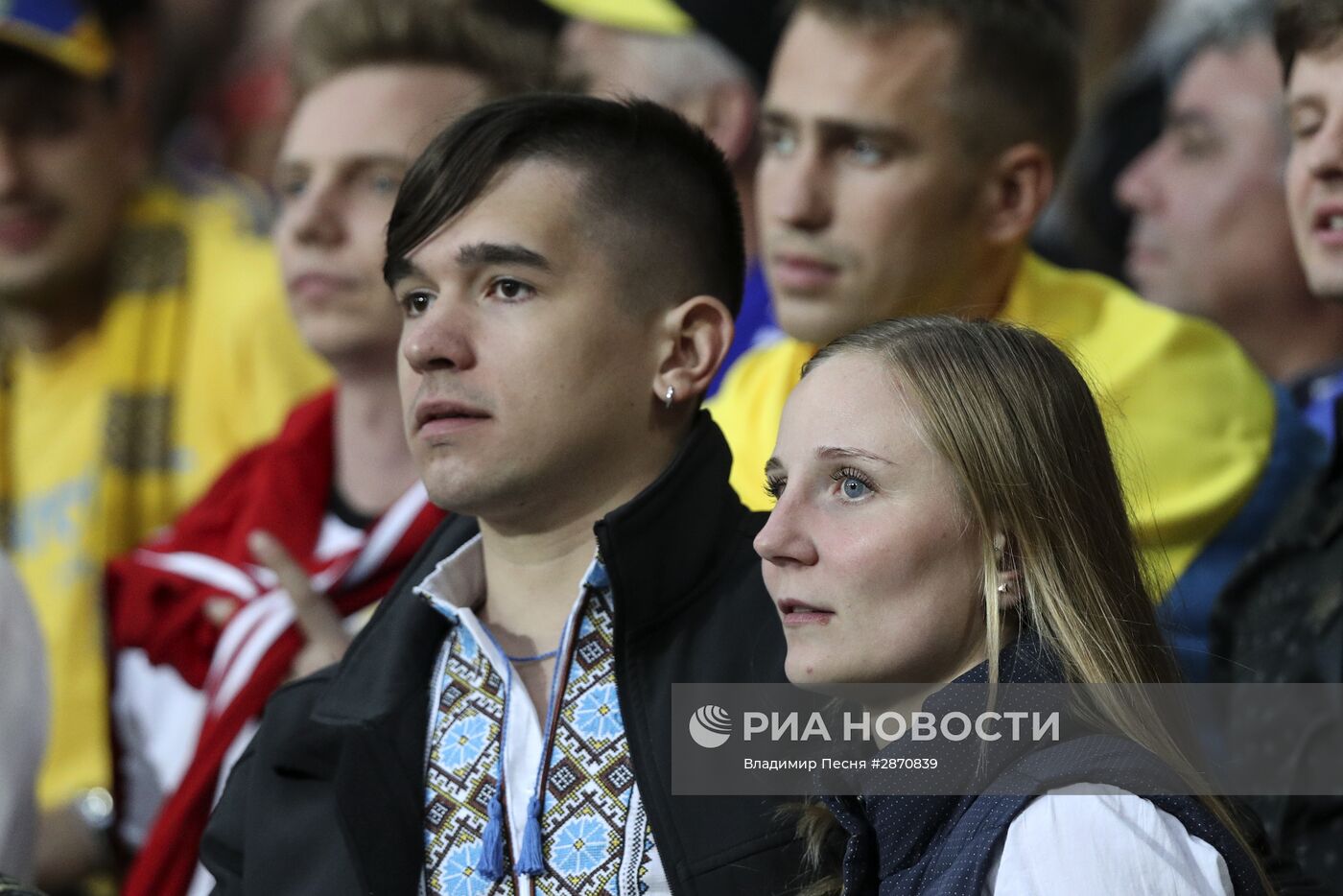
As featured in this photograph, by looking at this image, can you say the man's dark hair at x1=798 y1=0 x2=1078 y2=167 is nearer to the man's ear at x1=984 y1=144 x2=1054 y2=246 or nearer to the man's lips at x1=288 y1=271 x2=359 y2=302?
the man's ear at x1=984 y1=144 x2=1054 y2=246

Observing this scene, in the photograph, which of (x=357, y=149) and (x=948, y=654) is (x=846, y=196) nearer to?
(x=357, y=149)

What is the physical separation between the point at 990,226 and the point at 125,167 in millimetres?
2042

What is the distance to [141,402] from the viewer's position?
3.79m

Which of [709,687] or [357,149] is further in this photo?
[357,149]

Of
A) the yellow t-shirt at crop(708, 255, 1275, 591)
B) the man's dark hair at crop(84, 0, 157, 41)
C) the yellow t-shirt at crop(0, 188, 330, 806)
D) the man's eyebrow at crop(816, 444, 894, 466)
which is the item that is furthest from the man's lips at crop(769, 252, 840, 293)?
the man's dark hair at crop(84, 0, 157, 41)

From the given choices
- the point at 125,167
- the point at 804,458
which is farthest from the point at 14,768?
the point at 125,167

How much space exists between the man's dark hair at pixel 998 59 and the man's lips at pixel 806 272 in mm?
307

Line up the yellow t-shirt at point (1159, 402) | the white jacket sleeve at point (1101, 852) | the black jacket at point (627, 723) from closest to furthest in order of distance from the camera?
1. the white jacket sleeve at point (1101, 852)
2. the black jacket at point (627, 723)
3. the yellow t-shirt at point (1159, 402)

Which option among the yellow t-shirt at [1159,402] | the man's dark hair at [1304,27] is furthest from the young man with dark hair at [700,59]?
the man's dark hair at [1304,27]

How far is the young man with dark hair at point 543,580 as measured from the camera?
181 centimetres

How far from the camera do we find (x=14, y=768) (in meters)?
2.26

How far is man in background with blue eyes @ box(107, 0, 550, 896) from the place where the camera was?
2836mm

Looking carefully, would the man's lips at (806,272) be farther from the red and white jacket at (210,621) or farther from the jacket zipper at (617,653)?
the jacket zipper at (617,653)

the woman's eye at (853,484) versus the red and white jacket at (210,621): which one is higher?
the red and white jacket at (210,621)
